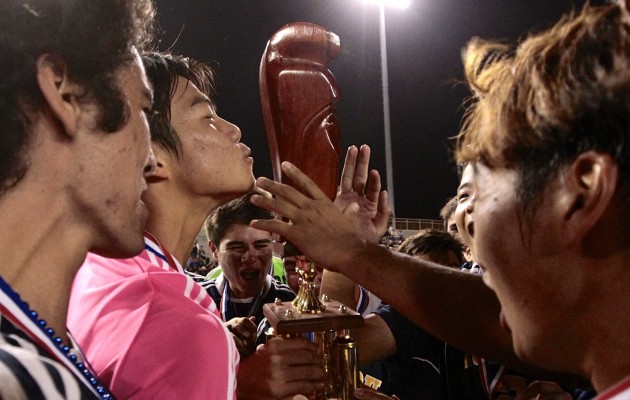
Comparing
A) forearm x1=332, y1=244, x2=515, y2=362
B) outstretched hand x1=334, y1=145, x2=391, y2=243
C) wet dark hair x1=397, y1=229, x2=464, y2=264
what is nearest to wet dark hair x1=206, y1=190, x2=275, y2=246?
wet dark hair x1=397, y1=229, x2=464, y2=264

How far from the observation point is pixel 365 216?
191 cm

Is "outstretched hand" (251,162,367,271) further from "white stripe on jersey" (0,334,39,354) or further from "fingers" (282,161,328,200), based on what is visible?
"white stripe on jersey" (0,334,39,354)

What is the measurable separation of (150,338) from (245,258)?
247cm

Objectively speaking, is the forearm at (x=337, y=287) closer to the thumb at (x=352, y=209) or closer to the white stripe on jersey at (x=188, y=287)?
the thumb at (x=352, y=209)

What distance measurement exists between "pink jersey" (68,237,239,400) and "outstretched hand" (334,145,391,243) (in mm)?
715

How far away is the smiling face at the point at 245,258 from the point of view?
3678mm

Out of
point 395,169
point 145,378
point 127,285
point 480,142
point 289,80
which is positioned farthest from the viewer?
point 395,169

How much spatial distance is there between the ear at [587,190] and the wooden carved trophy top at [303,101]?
94 cm

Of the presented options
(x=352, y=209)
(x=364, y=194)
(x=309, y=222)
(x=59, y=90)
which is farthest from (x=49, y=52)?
(x=364, y=194)

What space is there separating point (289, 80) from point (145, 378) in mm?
995

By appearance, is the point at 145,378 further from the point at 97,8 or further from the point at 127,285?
the point at 97,8

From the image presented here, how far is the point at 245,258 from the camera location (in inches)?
145

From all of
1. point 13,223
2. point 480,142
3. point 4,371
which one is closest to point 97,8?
point 13,223

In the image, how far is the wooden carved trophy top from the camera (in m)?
1.68
